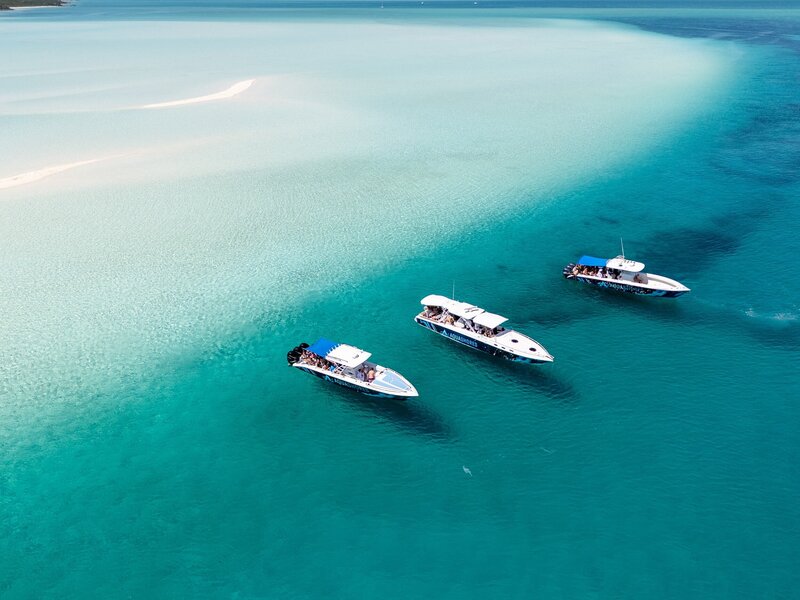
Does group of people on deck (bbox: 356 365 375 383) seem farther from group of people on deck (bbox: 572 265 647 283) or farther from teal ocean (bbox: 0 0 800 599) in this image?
group of people on deck (bbox: 572 265 647 283)

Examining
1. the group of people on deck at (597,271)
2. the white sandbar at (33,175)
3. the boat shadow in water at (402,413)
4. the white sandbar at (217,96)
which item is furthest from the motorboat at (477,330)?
the white sandbar at (217,96)

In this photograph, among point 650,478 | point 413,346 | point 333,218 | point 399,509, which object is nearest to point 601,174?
point 333,218

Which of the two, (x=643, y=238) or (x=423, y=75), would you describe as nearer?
(x=643, y=238)

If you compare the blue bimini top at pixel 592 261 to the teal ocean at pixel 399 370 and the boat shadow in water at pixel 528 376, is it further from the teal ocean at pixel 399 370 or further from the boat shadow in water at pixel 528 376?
the boat shadow in water at pixel 528 376

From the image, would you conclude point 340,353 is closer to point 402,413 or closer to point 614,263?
point 402,413

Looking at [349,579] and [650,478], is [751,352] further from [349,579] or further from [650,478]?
[349,579]

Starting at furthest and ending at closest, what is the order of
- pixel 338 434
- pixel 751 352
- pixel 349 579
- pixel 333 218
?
pixel 333 218 < pixel 751 352 < pixel 338 434 < pixel 349 579

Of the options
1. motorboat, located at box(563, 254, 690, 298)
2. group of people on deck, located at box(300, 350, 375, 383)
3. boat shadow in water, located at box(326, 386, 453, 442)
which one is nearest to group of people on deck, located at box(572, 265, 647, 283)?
motorboat, located at box(563, 254, 690, 298)

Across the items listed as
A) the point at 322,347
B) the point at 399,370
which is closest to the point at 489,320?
the point at 399,370
